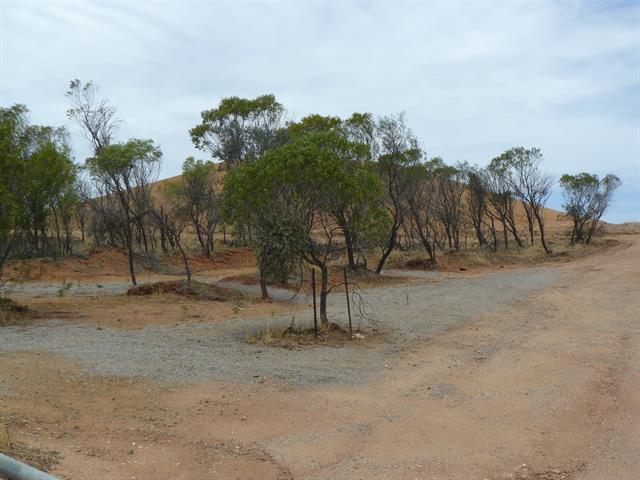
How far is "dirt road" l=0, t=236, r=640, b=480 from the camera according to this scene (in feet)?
18.4

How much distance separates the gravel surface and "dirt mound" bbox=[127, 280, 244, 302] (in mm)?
4725

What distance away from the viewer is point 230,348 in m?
11.3

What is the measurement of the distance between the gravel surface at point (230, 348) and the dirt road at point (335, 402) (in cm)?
6

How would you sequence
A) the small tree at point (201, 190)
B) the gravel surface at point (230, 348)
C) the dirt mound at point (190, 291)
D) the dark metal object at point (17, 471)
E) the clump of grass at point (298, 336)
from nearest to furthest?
the dark metal object at point (17, 471), the gravel surface at point (230, 348), the clump of grass at point (298, 336), the dirt mound at point (190, 291), the small tree at point (201, 190)

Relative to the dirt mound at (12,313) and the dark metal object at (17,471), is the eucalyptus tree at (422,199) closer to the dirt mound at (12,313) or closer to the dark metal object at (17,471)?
the dirt mound at (12,313)

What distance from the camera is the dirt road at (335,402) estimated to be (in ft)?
18.4

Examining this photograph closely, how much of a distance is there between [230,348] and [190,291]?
33.1 ft

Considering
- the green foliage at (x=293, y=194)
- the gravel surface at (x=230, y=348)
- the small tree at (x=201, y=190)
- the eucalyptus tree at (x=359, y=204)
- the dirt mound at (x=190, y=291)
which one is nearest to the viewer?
the gravel surface at (x=230, y=348)

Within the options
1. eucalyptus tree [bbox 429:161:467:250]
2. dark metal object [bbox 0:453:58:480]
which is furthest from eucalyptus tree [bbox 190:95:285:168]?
dark metal object [bbox 0:453:58:480]

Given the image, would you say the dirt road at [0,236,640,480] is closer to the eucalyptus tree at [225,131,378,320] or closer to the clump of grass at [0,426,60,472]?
the clump of grass at [0,426,60,472]

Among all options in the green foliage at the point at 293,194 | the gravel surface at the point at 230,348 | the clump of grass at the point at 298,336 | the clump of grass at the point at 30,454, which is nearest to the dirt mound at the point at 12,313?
the gravel surface at the point at 230,348

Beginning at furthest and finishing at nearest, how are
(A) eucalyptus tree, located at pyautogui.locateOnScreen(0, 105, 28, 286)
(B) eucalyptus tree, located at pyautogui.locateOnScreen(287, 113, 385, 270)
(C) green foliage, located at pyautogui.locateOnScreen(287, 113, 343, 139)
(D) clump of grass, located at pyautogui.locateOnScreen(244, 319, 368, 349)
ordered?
(C) green foliage, located at pyautogui.locateOnScreen(287, 113, 343, 139) → (A) eucalyptus tree, located at pyautogui.locateOnScreen(0, 105, 28, 286) → (B) eucalyptus tree, located at pyautogui.locateOnScreen(287, 113, 385, 270) → (D) clump of grass, located at pyautogui.locateOnScreen(244, 319, 368, 349)

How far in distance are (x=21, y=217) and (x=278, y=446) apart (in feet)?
40.0

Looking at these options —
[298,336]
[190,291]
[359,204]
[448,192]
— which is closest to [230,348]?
[298,336]
